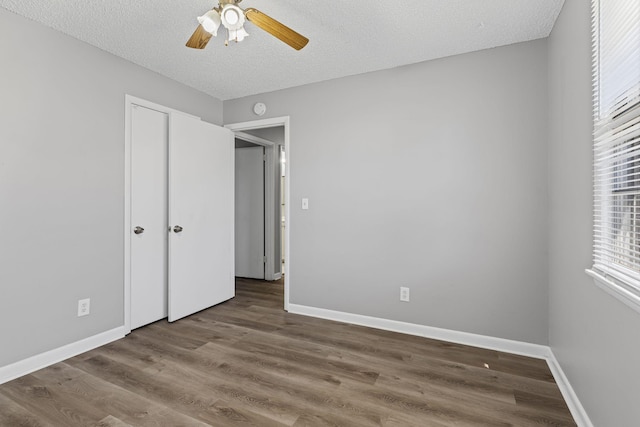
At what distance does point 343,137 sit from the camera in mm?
3186

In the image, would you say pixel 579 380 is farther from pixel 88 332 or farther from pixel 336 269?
pixel 88 332

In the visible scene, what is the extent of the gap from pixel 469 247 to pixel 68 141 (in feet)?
11.0

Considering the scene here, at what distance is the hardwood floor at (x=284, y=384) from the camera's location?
1.74 m

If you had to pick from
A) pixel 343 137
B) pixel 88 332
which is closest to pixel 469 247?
pixel 343 137

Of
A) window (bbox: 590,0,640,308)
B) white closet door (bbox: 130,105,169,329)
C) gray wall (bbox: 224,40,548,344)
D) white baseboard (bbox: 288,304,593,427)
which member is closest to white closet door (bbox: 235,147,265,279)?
gray wall (bbox: 224,40,548,344)

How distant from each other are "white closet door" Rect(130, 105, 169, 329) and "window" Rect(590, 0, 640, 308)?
3.36 metres

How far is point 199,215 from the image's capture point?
135 inches

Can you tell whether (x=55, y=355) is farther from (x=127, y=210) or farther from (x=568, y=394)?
(x=568, y=394)

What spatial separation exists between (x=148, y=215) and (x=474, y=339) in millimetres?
3186

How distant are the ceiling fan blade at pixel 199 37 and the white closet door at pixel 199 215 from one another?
1351 millimetres

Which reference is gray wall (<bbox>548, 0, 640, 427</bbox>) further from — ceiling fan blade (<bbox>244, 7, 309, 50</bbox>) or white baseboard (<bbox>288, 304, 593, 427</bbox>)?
ceiling fan blade (<bbox>244, 7, 309, 50</bbox>)

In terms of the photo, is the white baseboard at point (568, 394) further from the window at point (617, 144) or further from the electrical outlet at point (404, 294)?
the electrical outlet at point (404, 294)

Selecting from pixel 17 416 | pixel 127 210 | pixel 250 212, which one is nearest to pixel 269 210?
pixel 250 212

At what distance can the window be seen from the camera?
47.2 inches
